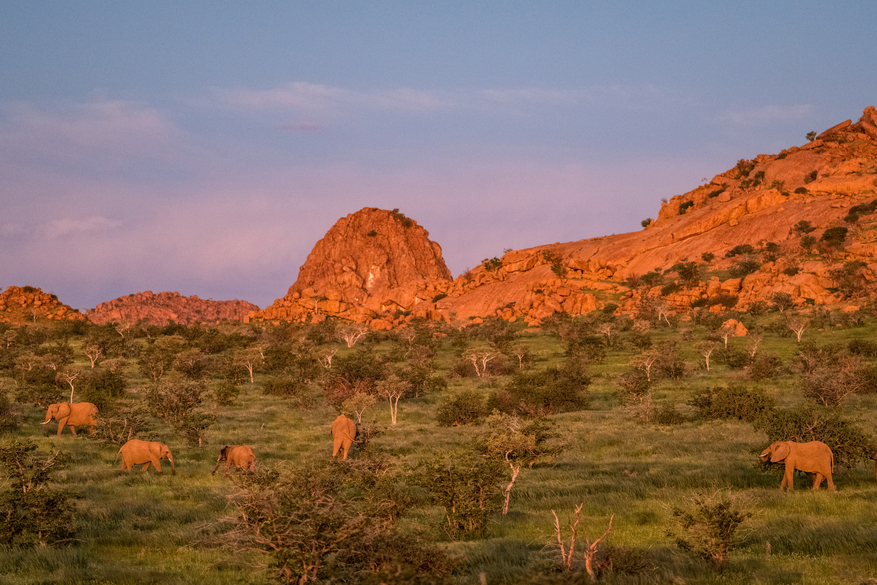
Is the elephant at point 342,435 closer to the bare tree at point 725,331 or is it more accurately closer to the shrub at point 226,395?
the shrub at point 226,395

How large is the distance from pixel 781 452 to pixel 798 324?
182 ft

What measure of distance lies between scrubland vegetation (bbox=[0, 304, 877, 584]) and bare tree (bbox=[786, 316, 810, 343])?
16880 millimetres

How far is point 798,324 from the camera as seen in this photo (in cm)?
6662

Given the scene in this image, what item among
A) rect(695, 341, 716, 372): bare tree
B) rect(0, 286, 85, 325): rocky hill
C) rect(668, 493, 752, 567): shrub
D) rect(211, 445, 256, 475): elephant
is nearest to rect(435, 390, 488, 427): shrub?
rect(211, 445, 256, 475): elephant

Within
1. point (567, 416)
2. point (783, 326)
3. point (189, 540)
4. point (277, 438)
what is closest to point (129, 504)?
point (189, 540)

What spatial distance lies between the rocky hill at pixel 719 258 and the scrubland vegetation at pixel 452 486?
49931mm

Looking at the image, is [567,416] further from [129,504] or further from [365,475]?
[129,504]

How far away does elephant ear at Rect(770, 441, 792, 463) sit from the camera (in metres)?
18.3

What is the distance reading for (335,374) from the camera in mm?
46281

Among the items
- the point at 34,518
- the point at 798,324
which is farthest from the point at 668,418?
the point at 798,324

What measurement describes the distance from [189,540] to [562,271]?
371ft

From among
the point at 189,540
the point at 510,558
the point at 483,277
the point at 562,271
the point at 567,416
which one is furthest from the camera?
the point at 483,277

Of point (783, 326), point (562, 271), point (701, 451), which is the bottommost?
point (701, 451)

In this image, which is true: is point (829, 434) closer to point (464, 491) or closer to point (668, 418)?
point (464, 491)
